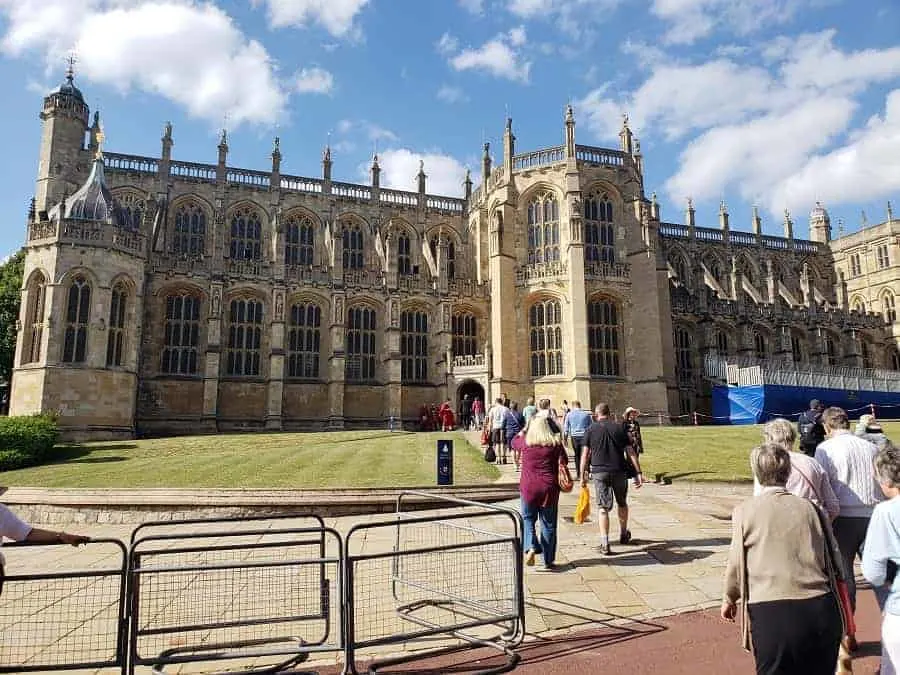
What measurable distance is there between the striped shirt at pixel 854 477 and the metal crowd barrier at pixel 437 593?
2863 millimetres

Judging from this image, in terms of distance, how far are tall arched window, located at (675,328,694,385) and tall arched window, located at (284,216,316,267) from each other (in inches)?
963

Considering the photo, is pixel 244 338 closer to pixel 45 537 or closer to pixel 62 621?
pixel 62 621

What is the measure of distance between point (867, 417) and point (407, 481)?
9.25 meters

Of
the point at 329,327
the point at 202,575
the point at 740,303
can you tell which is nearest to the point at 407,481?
the point at 202,575

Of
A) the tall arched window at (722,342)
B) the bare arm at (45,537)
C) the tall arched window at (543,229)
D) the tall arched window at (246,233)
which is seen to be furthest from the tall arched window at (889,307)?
the bare arm at (45,537)

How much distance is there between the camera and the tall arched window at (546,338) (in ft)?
115

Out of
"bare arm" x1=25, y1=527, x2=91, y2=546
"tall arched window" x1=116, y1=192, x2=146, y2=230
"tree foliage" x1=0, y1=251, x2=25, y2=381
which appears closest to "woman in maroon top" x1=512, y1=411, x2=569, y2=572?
"bare arm" x1=25, y1=527, x2=91, y2=546

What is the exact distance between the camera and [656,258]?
36688 millimetres

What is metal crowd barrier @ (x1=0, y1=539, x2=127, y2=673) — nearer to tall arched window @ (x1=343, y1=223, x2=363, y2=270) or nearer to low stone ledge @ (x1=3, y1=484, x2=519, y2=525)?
low stone ledge @ (x1=3, y1=484, x2=519, y2=525)

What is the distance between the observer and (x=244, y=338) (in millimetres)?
34844

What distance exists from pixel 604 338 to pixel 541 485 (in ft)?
93.5

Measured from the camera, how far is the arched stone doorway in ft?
116

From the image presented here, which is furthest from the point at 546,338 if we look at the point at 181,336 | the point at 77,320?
the point at 77,320

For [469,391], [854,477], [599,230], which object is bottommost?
[854,477]
